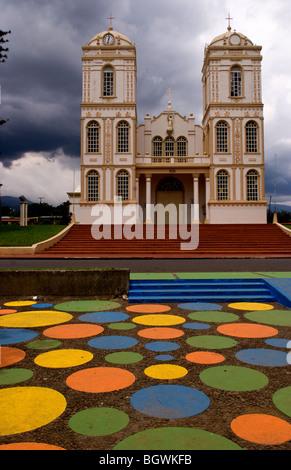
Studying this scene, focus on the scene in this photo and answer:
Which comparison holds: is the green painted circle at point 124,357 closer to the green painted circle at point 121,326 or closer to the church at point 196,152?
the green painted circle at point 121,326

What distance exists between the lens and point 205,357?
3943 millimetres

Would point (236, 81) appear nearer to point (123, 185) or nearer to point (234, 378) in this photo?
point (123, 185)

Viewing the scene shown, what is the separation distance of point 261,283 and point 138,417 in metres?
6.28

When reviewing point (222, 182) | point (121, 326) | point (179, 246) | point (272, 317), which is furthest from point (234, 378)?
point (222, 182)

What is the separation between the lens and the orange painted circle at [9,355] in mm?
3804

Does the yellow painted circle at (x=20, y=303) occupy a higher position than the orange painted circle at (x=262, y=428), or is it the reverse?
the orange painted circle at (x=262, y=428)

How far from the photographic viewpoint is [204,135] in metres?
34.5

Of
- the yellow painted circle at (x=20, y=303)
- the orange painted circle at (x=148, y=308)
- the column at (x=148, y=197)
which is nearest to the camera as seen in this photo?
the orange painted circle at (x=148, y=308)

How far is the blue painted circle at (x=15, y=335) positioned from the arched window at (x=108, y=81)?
3029 cm

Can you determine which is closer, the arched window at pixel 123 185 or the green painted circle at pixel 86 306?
the green painted circle at pixel 86 306

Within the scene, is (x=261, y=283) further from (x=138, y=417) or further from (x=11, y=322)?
(x=138, y=417)

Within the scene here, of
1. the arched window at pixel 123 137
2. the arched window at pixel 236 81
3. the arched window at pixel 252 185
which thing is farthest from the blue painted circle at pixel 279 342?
the arched window at pixel 236 81
